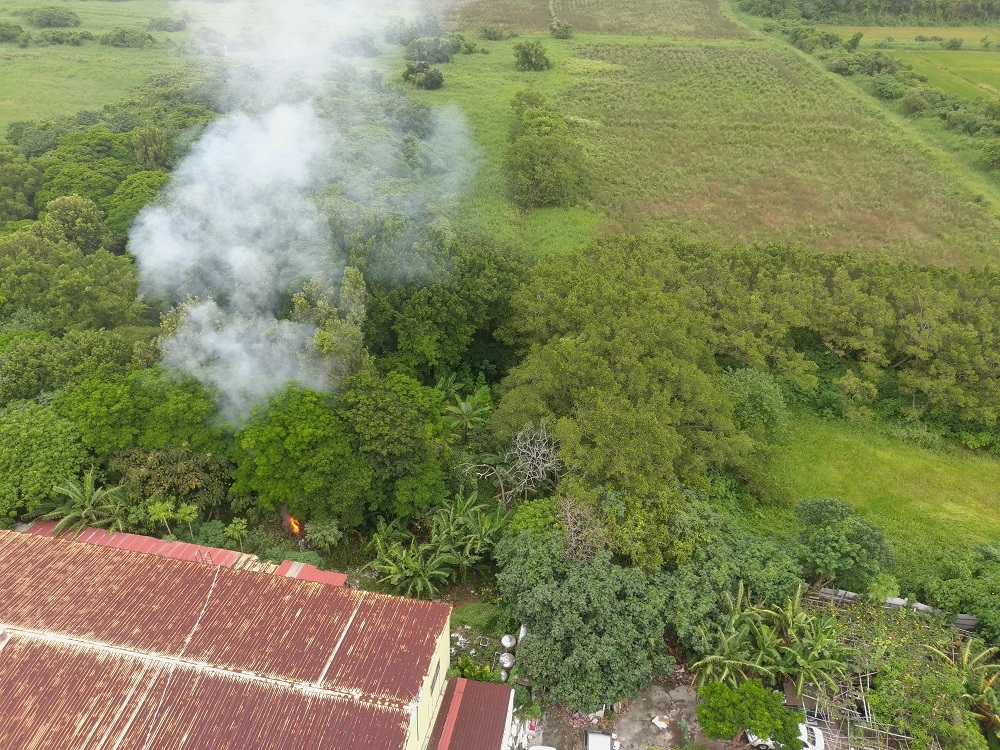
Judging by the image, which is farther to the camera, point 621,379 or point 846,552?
point 621,379

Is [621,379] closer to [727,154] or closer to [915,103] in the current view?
[727,154]

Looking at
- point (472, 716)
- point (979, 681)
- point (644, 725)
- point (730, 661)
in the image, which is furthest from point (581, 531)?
point (979, 681)

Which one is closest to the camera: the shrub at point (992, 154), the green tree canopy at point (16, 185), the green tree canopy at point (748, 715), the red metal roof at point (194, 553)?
the green tree canopy at point (748, 715)

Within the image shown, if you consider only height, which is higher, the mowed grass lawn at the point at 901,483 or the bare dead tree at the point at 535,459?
the bare dead tree at the point at 535,459

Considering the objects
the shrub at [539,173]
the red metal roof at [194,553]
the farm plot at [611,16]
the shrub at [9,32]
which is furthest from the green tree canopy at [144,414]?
→ the farm plot at [611,16]

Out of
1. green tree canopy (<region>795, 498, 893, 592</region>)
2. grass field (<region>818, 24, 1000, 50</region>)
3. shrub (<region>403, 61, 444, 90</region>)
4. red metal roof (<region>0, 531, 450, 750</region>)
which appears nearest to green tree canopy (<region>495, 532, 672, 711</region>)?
red metal roof (<region>0, 531, 450, 750</region>)

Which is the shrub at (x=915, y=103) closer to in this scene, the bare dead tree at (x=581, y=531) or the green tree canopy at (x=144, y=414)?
the bare dead tree at (x=581, y=531)

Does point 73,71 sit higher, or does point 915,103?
point 915,103
